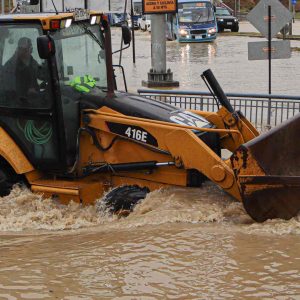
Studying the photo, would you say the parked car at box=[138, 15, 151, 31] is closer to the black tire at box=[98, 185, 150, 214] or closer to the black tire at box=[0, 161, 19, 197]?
the black tire at box=[0, 161, 19, 197]

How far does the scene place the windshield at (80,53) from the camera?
7316mm

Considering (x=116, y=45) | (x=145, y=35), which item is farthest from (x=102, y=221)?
(x=145, y=35)

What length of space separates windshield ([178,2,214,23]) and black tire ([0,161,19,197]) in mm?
30918

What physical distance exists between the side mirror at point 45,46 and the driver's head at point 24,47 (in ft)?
1.67

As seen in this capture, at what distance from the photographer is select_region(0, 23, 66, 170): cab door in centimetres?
730

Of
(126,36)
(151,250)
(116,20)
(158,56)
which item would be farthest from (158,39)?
(151,250)

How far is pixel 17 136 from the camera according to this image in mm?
7656

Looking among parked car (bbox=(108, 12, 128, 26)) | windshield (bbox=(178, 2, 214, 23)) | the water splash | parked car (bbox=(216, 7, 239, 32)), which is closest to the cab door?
the water splash

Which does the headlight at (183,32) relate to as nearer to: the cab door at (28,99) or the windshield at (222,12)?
the windshield at (222,12)

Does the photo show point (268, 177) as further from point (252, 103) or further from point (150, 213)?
point (252, 103)

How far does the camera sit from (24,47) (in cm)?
733

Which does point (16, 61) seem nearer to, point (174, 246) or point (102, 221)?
point (102, 221)

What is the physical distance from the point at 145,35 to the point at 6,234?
4065cm

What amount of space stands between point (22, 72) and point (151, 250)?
8.64 feet
